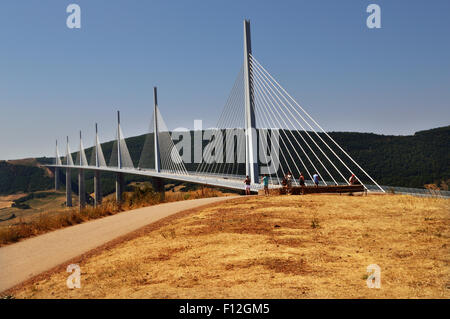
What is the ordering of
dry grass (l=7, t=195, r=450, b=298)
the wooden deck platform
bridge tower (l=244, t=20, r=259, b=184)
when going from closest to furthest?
1. dry grass (l=7, t=195, r=450, b=298)
2. the wooden deck platform
3. bridge tower (l=244, t=20, r=259, b=184)

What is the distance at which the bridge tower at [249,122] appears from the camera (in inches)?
1024

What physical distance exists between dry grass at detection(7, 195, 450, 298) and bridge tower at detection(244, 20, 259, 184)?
45.5 feet

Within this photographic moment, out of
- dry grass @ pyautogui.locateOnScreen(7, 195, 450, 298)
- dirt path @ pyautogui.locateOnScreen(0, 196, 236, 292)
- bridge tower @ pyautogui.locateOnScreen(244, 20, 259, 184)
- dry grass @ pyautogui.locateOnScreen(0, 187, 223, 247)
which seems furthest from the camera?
bridge tower @ pyautogui.locateOnScreen(244, 20, 259, 184)

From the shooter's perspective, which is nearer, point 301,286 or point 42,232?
point 301,286

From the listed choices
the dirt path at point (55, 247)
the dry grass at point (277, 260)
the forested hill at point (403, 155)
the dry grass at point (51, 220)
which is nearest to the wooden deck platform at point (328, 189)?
the dry grass at point (277, 260)

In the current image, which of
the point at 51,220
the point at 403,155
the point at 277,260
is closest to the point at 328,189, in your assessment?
the point at 277,260

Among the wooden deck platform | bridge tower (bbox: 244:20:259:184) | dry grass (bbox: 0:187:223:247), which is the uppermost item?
bridge tower (bbox: 244:20:259:184)

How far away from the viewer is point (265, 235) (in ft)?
30.7

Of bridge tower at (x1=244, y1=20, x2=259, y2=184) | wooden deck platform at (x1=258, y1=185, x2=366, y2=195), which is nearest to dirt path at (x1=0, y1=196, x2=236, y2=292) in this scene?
wooden deck platform at (x1=258, y1=185, x2=366, y2=195)

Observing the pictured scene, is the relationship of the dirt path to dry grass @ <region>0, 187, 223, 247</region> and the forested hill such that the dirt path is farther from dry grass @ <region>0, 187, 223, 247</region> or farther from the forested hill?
the forested hill

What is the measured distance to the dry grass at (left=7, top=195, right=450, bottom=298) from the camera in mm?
5555
